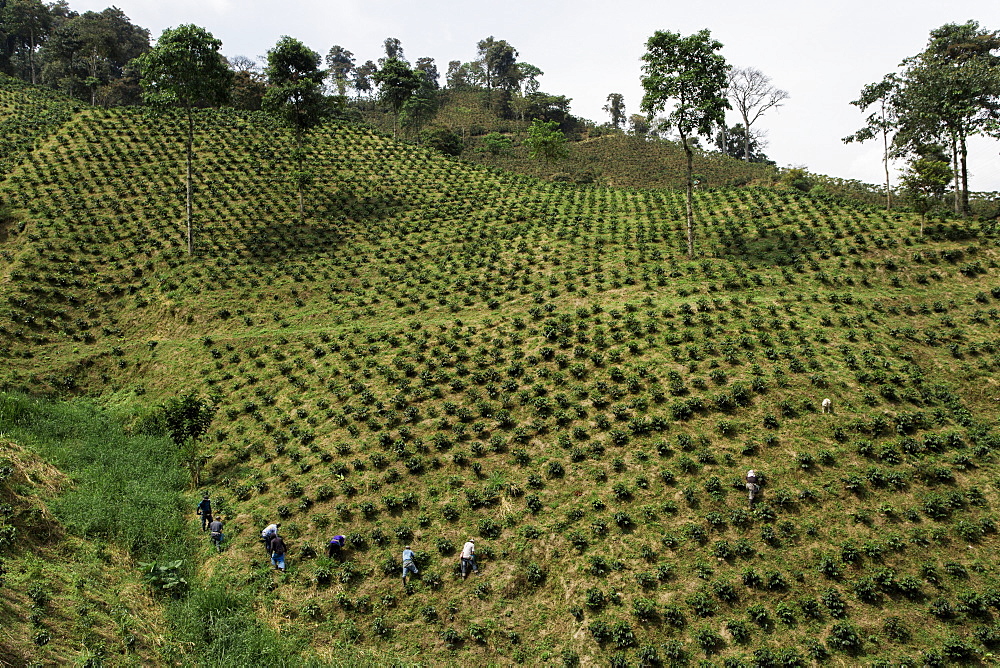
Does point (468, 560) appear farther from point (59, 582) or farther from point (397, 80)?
point (397, 80)

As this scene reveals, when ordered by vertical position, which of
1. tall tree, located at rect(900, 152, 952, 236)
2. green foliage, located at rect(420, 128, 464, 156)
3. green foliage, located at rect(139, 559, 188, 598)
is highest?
green foliage, located at rect(420, 128, 464, 156)

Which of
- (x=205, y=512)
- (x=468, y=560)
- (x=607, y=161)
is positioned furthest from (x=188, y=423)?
(x=607, y=161)

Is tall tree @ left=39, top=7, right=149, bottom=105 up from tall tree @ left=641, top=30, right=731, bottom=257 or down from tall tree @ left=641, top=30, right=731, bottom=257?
up

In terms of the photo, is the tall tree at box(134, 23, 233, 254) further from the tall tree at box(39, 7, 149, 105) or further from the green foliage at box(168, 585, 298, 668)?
the tall tree at box(39, 7, 149, 105)

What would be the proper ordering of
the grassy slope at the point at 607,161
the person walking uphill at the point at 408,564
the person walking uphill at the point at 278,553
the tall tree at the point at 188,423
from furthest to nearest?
the grassy slope at the point at 607,161 < the tall tree at the point at 188,423 < the person walking uphill at the point at 278,553 < the person walking uphill at the point at 408,564

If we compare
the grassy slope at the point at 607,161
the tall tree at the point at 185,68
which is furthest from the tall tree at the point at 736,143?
the tall tree at the point at 185,68

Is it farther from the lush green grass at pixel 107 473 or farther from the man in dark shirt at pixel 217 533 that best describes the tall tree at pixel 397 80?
the man in dark shirt at pixel 217 533

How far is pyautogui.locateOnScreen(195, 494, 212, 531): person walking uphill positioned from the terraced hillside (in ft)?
4.72

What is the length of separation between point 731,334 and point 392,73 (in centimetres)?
5959

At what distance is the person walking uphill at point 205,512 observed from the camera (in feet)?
63.2

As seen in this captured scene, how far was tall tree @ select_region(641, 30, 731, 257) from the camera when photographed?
3366 centimetres

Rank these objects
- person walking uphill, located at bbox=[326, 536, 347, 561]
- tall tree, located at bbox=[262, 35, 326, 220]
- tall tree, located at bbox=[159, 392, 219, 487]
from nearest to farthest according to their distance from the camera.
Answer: person walking uphill, located at bbox=[326, 536, 347, 561], tall tree, located at bbox=[159, 392, 219, 487], tall tree, located at bbox=[262, 35, 326, 220]

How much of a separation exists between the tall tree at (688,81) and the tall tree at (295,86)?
96.6ft

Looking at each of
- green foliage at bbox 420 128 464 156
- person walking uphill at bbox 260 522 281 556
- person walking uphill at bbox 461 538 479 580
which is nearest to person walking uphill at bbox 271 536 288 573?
person walking uphill at bbox 260 522 281 556
